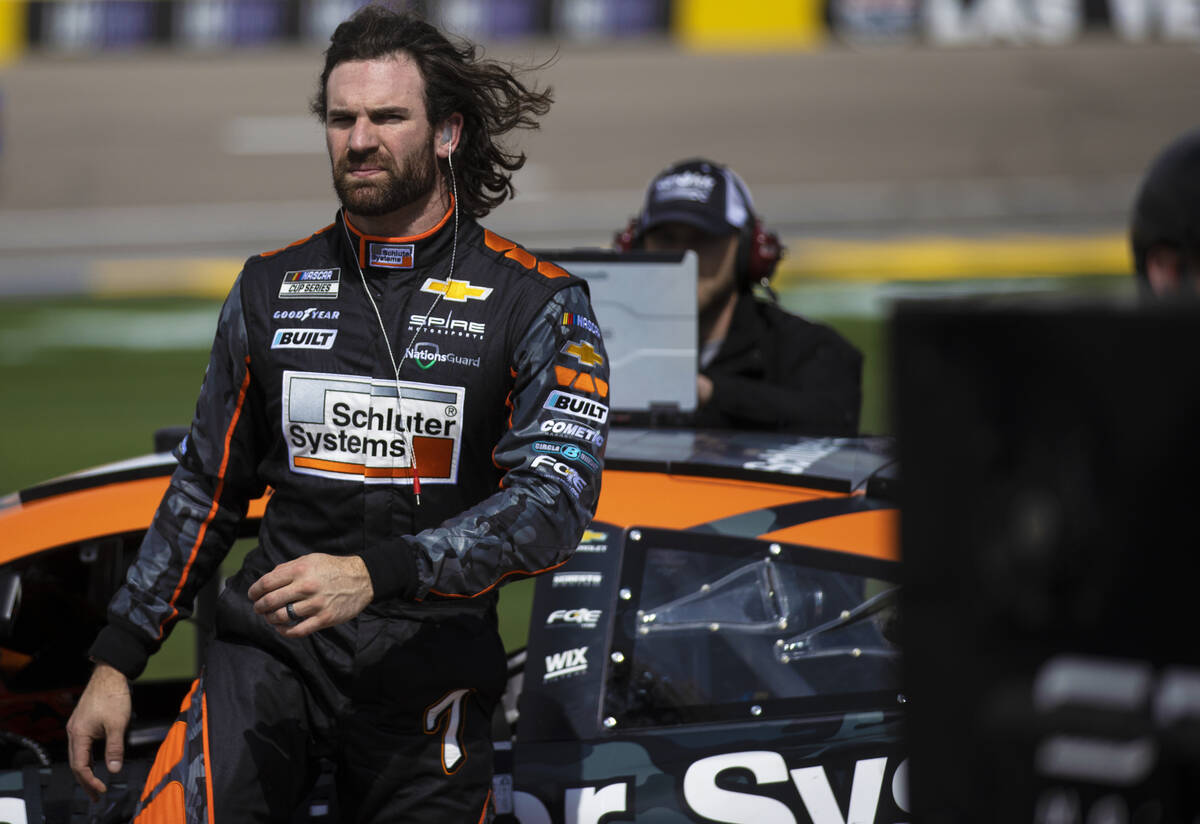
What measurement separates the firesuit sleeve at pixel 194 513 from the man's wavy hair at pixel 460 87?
0.43m

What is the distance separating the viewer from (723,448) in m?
3.19

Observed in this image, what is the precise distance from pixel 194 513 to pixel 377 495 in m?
0.34

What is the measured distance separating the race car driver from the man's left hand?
0.41ft

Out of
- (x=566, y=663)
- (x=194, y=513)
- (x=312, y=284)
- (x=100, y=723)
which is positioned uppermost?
(x=312, y=284)

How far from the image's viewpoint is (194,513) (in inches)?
100

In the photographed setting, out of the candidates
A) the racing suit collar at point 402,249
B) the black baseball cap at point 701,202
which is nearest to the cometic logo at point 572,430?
the racing suit collar at point 402,249

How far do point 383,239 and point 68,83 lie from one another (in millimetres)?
19036

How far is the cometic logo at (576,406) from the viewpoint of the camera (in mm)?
2400

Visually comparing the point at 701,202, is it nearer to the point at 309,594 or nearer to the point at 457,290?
the point at 457,290

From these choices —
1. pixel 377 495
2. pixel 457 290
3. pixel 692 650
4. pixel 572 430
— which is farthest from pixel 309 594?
pixel 692 650

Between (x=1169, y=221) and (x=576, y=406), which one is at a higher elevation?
(x=1169, y=221)

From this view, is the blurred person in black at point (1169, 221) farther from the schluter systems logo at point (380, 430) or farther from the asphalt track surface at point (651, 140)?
the asphalt track surface at point (651, 140)

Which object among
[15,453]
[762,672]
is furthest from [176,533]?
[15,453]

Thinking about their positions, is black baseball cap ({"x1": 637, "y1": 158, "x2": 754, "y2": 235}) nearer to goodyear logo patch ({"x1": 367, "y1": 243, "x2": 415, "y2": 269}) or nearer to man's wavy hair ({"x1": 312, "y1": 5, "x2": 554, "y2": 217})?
man's wavy hair ({"x1": 312, "y1": 5, "x2": 554, "y2": 217})
